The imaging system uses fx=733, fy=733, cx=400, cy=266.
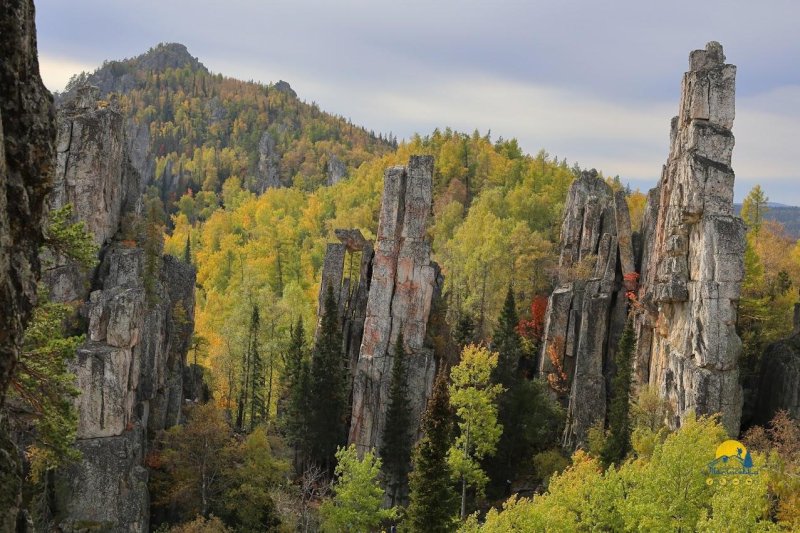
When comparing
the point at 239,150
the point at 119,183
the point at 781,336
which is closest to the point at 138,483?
the point at 119,183

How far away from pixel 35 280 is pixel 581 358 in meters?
39.9

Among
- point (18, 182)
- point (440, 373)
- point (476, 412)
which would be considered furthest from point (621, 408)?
point (18, 182)

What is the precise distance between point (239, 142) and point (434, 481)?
14605cm

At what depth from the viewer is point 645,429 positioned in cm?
3541

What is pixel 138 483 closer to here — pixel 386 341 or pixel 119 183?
pixel 119 183

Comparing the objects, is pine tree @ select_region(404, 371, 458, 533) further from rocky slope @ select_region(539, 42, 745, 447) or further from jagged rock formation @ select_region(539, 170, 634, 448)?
jagged rock formation @ select_region(539, 170, 634, 448)

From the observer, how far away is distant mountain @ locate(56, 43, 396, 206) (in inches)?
5659

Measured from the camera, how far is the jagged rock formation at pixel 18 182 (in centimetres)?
777

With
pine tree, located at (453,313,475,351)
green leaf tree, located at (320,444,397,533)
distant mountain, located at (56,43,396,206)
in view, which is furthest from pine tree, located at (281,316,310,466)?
distant mountain, located at (56,43,396,206)

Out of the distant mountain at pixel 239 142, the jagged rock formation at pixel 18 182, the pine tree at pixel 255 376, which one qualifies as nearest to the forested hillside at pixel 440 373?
the pine tree at pixel 255 376

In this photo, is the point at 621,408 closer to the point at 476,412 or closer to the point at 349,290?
the point at 476,412

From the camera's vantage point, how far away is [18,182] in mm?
8242
